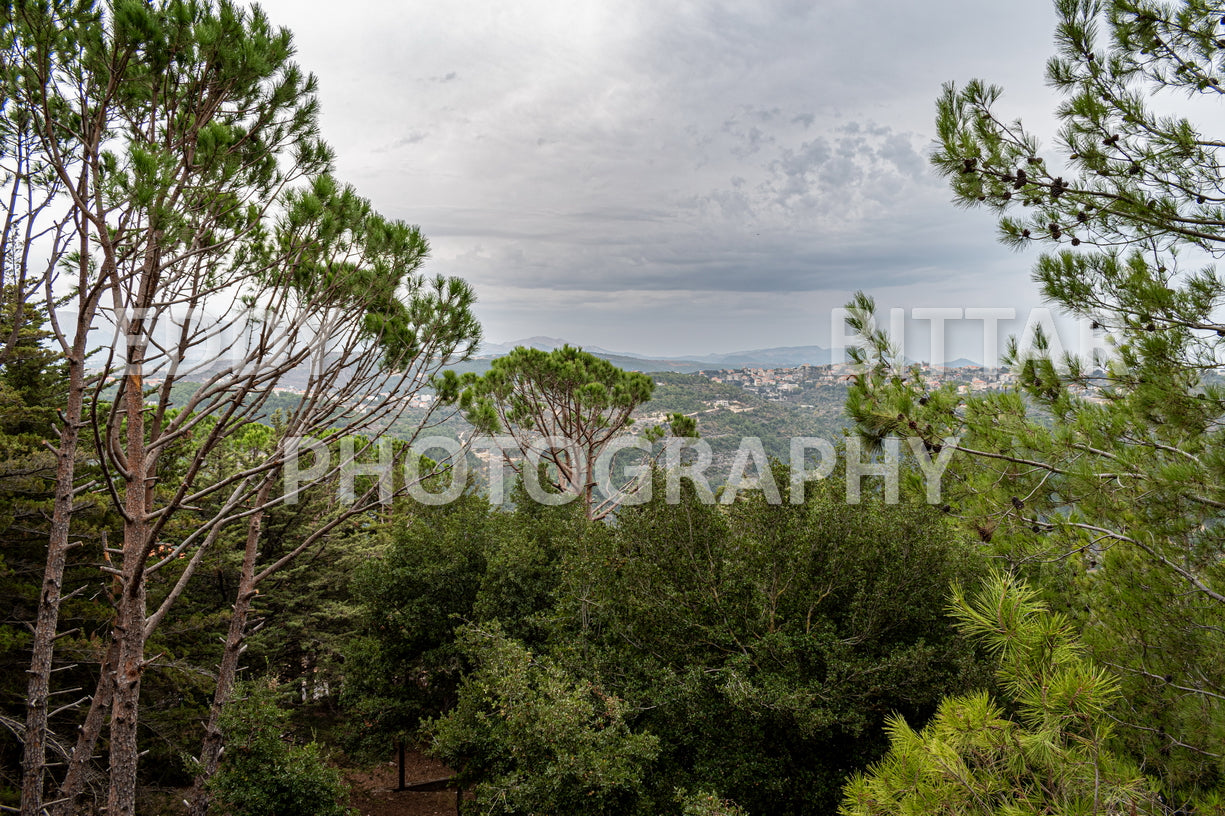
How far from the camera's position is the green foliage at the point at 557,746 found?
19.6 ft

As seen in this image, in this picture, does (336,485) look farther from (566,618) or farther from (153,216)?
(153,216)

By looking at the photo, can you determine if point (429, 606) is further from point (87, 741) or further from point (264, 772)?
point (87, 741)

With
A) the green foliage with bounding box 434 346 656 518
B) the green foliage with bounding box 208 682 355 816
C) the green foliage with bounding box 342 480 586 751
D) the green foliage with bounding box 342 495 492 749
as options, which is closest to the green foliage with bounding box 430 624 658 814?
the green foliage with bounding box 208 682 355 816

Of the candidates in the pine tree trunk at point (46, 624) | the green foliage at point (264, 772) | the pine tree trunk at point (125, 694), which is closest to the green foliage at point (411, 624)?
the green foliage at point (264, 772)

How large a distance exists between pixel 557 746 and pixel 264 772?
131 inches

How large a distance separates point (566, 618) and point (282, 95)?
292 inches

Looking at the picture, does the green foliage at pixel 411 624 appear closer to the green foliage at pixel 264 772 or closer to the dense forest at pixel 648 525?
the dense forest at pixel 648 525

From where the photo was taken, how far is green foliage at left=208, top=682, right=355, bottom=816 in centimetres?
622

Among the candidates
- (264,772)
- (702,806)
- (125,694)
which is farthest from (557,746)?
(125,694)

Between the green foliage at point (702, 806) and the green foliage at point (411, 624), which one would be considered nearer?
the green foliage at point (702, 806)

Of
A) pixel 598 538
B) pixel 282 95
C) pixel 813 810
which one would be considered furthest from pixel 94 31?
pixel 813 810

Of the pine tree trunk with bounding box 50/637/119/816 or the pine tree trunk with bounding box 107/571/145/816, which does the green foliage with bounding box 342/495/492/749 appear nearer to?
the pine tree trunk with bounding box 50/637/119/816

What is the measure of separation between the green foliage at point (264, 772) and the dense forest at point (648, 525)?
36mm

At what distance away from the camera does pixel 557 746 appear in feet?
20.0
